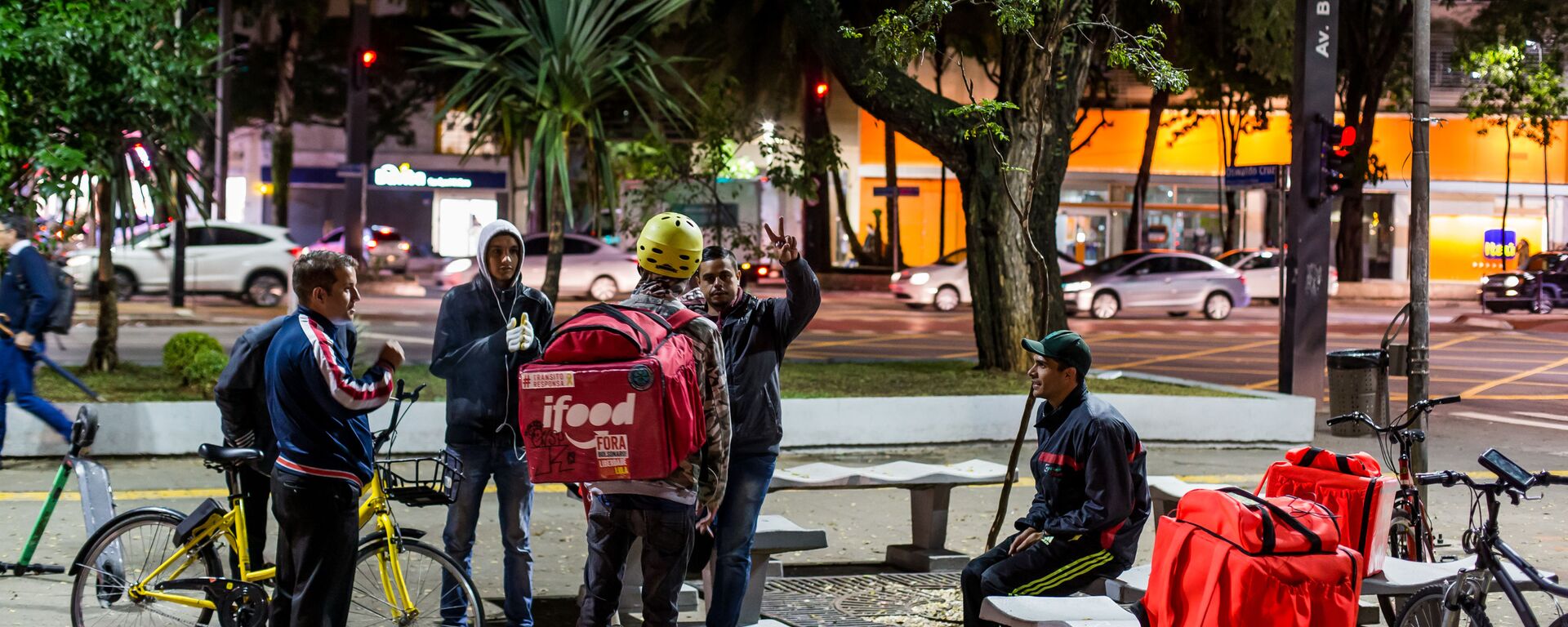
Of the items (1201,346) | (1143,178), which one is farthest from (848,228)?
(1201,346)

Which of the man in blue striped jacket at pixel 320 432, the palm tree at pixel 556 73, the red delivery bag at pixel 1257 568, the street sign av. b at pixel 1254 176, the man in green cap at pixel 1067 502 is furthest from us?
the street sign av. b at pixel 1254 176

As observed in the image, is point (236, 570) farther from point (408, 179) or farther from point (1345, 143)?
point (408, 179)

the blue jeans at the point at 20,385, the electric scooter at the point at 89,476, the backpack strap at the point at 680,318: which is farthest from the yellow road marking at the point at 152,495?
the backpack strap at the point at 680,318

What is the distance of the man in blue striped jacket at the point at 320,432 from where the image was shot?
483 cm

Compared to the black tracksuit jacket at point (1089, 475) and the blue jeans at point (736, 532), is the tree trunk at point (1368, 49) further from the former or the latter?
the blue jeans at point (736, 532)

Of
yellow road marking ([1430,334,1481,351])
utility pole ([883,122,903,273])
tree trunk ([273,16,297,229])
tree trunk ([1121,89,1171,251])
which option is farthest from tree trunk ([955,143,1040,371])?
tree trunk ([273,16,297,229])

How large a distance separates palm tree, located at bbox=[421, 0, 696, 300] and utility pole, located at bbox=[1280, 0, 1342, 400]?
19.2 ft

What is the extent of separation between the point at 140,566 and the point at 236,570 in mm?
398

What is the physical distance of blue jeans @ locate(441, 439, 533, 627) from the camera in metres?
6.00

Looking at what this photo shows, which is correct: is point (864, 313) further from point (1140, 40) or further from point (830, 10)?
point (1140, 40)

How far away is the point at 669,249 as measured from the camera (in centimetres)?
461

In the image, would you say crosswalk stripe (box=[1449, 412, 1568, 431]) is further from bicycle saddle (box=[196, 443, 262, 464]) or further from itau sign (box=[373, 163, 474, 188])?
itau sign (box=[373, 163, 474, 188])

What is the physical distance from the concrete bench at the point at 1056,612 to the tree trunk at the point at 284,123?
37612mm

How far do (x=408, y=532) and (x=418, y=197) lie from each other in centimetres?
4351
